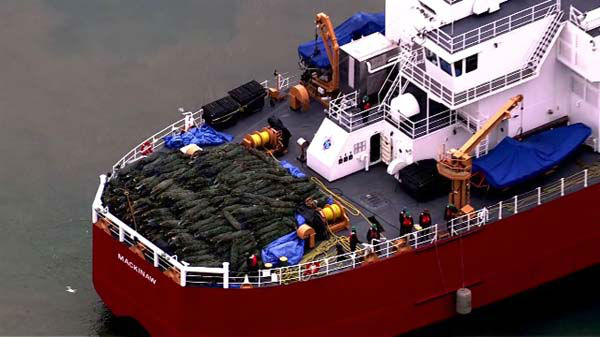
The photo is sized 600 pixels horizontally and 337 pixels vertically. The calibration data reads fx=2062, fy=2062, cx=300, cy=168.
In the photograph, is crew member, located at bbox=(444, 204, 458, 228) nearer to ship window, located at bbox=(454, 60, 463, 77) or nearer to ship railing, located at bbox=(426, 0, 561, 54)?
ship window, located at bbox=(454, 60, 463, 77)

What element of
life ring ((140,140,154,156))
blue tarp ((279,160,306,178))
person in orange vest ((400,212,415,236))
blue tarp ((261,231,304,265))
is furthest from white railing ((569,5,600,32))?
life ring ((140,140,154,156))

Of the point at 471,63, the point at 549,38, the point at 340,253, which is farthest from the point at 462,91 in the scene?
the point at 340,253

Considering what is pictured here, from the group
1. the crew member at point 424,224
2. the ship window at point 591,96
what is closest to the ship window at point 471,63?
the ship window at point 591,96

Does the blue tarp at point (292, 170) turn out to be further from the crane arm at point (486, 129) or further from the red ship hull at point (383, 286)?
the crane arm at point (486, 129)

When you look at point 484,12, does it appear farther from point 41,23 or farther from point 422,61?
point 41,23

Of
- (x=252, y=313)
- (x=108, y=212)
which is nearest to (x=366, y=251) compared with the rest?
(x=252, y=313)

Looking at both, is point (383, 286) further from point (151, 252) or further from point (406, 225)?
point (151, 252)
